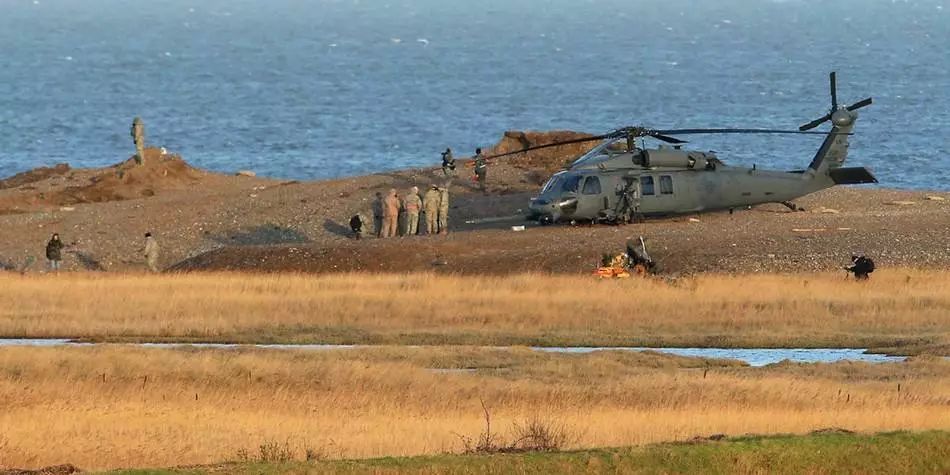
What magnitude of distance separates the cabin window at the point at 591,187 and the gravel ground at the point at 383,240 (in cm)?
83

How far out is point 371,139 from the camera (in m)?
102

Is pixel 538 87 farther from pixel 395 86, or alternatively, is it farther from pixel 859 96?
pixel 859 96

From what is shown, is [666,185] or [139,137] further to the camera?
[139,137]

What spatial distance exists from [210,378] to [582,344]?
7040mm

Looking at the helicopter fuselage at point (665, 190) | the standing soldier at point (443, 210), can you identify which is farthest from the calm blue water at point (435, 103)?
the standing soldier at point (443, 210)

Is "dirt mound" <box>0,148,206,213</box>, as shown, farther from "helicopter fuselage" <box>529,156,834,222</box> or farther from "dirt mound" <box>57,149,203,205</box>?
"helicopter fuselage" <box>529,156,834,222</box>

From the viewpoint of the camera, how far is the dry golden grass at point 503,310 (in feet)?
94.4

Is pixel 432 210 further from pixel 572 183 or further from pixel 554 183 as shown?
pixel 572 183

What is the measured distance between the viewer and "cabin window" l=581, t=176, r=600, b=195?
4275 centimetres

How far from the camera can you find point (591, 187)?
42.8m

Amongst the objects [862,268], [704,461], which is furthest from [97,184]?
[704,461]

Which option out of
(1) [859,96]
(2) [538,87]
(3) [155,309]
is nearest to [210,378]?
(3) [155,309]

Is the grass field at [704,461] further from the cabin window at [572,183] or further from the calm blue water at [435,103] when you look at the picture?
the calm blue water at [435,103]

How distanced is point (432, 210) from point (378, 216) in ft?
8.18
